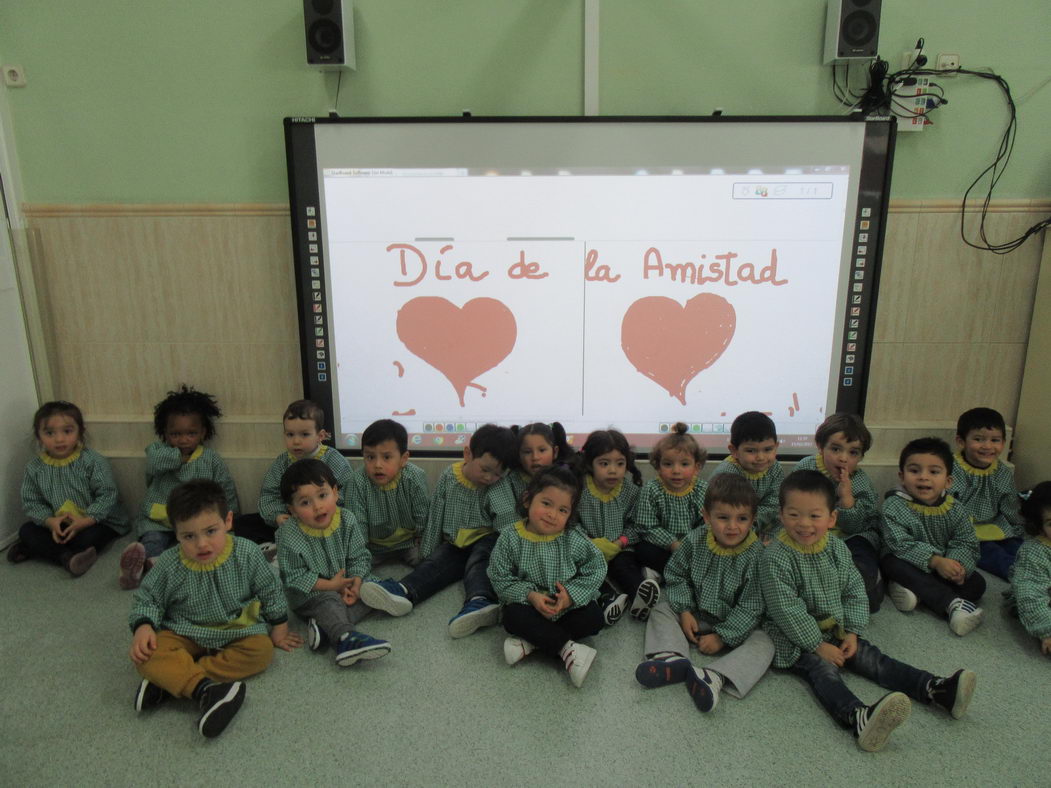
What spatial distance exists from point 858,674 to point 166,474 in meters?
2.66

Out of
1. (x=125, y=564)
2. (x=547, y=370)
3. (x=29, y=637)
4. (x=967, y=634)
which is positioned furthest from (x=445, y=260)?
(x=967, y=634)

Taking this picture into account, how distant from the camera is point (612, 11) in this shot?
2623mm

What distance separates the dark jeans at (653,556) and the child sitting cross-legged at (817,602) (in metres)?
0.47

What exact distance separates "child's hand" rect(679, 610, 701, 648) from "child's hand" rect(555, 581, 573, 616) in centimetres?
36

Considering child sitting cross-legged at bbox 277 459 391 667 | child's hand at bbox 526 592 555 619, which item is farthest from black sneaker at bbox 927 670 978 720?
child sitting cross-legged at bbox 277 459 391 667

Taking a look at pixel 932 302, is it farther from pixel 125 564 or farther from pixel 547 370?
pixel 125 564

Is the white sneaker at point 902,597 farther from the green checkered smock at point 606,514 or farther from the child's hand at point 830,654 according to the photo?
the green checkered smock at point 606,514

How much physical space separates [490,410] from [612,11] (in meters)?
1.68

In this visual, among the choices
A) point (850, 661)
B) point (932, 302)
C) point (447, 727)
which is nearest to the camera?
point (447, 727)

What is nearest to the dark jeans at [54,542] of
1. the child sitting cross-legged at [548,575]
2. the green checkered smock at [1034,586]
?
the child sitting cross-legged at [548,575]

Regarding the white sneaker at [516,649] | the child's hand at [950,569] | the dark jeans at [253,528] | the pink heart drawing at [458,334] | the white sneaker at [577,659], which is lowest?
the dark jeans at [253,528]

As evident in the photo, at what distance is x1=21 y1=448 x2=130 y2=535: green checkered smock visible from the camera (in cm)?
266

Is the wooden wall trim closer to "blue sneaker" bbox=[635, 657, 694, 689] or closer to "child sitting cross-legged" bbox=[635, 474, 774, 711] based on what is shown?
"child sitting cross-legged" bbox=[635, 474, 774, 711]

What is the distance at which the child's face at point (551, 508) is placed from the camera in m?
1.97
